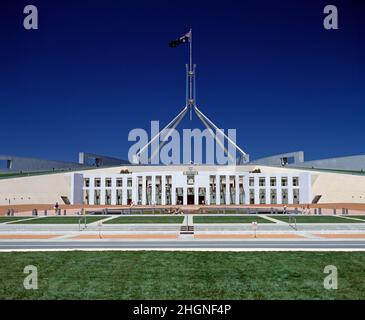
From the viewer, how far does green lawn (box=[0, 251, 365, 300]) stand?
8062 mm

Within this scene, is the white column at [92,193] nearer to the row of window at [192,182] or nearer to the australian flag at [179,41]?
the row of window at [192,182]

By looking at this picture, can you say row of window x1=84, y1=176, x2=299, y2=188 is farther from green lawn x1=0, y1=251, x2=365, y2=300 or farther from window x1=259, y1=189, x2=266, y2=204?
green lawn x1=0, y1=251, x2=365, y2=300

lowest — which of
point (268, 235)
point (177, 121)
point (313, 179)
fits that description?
point (268, 235)

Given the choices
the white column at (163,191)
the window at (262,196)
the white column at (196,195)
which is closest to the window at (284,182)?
the window at (262,196)

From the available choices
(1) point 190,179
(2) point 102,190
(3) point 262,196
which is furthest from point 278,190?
(2) point 102,190

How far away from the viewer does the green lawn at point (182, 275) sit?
26.5ft

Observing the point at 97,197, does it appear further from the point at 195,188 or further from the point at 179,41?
the point at 179,41

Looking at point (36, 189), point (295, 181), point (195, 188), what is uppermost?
point (295, 181)

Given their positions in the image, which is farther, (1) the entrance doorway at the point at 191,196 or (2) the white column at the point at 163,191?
(1) the entrance doorway at the point at 191,196

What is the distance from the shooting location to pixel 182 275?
9695 mm
